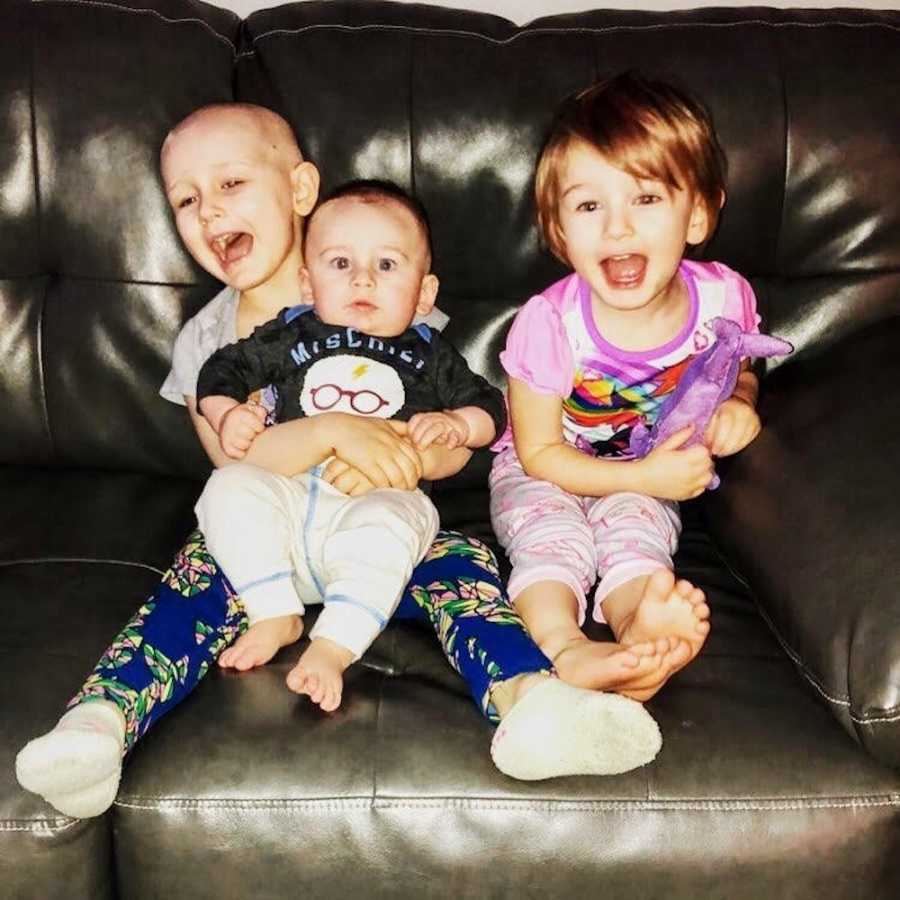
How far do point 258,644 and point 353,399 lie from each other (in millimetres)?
405

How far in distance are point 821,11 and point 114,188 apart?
1.14 m

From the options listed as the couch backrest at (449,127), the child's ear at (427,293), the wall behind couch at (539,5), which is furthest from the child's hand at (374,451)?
the wall behind couch at (539,5)

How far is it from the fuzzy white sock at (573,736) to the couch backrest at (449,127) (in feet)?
2.54

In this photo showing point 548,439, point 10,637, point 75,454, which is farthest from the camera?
point 75,454

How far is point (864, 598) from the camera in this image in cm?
130

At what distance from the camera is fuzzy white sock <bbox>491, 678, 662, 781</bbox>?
3.99 ft

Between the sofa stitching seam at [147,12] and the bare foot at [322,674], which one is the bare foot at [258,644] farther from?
the sofa stitching seam at [147,12]

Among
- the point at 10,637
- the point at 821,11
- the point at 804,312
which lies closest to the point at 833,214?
the point at 804,312

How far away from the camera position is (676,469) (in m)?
1.58

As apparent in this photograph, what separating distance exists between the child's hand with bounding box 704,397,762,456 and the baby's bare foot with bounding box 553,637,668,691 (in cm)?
36

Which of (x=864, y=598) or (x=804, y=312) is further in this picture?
(x=804, y=312)

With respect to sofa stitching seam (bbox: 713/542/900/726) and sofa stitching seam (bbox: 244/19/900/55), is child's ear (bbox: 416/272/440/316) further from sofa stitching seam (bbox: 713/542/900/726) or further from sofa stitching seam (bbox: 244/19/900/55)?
sofa stitching seam (bbox: 713/542/900/726)

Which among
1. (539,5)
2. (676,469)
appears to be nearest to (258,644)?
(676,469)

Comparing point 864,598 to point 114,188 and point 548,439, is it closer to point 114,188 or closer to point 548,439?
point 548,439
